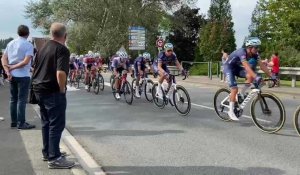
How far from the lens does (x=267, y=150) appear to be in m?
7.34

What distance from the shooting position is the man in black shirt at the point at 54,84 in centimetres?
602

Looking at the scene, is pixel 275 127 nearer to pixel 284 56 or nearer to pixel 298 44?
pixel 284 56

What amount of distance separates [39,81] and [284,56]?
3260 centimetres

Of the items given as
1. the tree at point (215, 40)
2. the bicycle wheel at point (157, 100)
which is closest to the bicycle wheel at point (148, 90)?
the bicycle wheel at point (157, 100)

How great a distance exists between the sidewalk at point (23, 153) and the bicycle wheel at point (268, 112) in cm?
366

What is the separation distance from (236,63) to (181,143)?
268 centimetres

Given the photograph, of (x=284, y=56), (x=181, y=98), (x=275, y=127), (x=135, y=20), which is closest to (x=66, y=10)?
(x=135, y=20)

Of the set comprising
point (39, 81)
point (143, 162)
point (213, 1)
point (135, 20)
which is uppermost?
point (213, 1)

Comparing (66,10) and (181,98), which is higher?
(66,10)

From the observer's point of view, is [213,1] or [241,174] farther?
[213,1]

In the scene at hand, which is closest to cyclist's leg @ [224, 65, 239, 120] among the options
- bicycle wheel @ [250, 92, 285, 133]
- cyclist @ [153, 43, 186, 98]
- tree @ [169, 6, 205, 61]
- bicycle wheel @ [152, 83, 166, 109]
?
bicycle wheel @ [250, 92, 285, 133]

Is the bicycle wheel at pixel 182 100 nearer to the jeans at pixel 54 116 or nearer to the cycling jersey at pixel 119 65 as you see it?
the cycling jersey at pixel 119 65

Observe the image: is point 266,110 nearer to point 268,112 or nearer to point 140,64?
point 268,112

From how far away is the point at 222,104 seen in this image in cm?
1049
